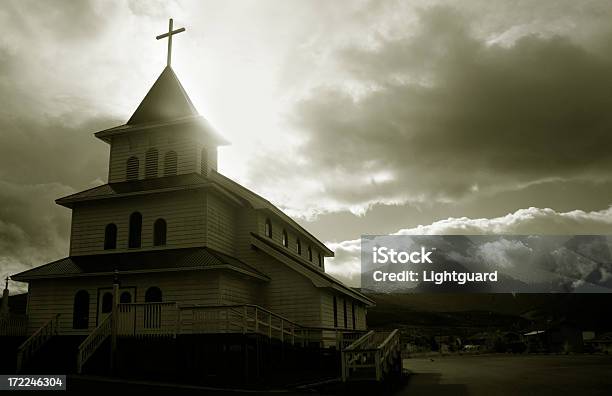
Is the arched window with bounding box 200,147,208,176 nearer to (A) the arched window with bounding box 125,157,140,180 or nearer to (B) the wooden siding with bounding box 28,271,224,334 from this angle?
(A) the arched window with bounding box 125,157,140,180

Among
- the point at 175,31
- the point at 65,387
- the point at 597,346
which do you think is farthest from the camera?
the point at 597,346

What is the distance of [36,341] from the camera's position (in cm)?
2386

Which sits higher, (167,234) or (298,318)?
(167,234)

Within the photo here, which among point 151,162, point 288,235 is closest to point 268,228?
point 288,235

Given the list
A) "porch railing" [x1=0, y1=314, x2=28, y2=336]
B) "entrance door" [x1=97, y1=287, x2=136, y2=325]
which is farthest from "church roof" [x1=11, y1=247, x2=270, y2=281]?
"porch railing" [x1=0, y1=314, x2=28, y2=336]

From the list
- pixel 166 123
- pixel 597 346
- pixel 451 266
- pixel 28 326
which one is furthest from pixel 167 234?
pixel 451 266

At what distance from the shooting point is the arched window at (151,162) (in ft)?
94.9

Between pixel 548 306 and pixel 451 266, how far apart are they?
110 ft

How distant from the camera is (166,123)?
2853 cm

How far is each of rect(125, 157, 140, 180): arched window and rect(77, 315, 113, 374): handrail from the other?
32.0 ft

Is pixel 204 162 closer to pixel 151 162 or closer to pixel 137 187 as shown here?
pixel 151 162

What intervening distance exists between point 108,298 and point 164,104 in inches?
423

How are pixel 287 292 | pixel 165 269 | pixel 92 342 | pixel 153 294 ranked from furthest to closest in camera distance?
pixel 287 292
pixel 153 294
pixel 165 269
pixel 92 342

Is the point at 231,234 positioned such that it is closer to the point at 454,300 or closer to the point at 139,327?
the point at 139,327
